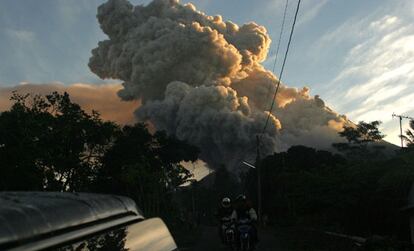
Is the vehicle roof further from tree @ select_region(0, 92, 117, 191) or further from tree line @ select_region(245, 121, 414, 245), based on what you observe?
tree @ select_region(0, 92, 117, 191)

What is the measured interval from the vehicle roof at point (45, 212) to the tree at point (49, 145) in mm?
39152

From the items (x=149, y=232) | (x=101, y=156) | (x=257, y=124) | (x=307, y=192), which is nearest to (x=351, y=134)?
(x=257, y=124)

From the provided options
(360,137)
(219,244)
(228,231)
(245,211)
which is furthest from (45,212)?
(360,137)

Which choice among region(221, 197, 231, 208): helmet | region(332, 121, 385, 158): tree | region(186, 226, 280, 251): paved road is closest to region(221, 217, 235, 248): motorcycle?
region(221, 197, 231, 208): helmet

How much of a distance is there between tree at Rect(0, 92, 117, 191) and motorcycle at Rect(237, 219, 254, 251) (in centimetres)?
2863

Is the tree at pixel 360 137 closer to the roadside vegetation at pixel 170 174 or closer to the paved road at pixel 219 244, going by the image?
the roadside vegetation at pixel 170 174

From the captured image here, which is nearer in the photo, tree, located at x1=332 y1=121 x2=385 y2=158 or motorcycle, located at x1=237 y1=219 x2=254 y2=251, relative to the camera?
motorcycle, located at x1=237 y1=219 x2=254 y2=251

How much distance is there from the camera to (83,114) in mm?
51188

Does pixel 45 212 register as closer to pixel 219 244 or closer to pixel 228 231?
pixel 228 231

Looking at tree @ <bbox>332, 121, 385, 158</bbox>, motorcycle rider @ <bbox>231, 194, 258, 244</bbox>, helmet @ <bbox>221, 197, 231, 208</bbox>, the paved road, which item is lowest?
the paved road

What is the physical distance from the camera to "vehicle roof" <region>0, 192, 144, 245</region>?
222 cm

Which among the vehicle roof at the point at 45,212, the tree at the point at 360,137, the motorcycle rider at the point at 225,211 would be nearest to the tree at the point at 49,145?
the motorcycle rider at the point at 225,211

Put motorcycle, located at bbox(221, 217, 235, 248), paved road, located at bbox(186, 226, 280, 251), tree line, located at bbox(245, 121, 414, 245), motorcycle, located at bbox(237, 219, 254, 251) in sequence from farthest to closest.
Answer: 1. tree line, located at bbox(245, 121, 414, 245)
2. paved road, located at bbox(186, 226, 280, 251)
3. motorcycle, located at bbox(221, 217, 235, 248)
4. motorcycle, located at bbox(237, 219, 254, 251)

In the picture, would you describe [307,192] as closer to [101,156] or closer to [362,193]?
[362,193]
